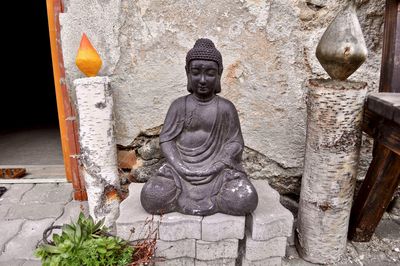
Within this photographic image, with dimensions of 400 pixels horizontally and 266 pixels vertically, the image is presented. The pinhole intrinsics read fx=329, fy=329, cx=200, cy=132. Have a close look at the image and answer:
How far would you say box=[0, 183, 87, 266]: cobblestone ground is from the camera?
2232mm

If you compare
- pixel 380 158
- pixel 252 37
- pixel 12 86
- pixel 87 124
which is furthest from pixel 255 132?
pixel 12 86

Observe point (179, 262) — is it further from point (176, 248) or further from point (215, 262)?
point (215, 262)

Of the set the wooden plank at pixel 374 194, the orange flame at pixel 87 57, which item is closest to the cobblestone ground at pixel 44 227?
the wooden plank at pixel 374 194

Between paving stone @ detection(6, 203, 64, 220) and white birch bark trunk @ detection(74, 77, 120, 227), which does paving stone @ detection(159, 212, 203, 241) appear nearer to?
white birch bark trunk @ detection(74, 77, 120, 227)

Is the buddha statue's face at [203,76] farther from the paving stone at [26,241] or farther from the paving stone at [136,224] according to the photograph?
the paving stone at [26,241]

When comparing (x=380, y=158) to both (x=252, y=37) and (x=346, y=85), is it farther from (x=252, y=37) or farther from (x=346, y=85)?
(x=252, y=37)

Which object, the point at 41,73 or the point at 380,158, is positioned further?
the point at 41,73

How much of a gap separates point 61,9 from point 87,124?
36.0 inches

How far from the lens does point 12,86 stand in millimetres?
7844

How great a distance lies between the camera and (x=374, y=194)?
2.23 meters

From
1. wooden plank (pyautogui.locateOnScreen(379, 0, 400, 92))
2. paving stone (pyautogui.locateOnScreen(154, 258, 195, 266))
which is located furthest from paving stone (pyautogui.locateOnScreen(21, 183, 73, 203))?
wooden plank (pyautogui.locateOnScreen(379, 0, 400, 92))

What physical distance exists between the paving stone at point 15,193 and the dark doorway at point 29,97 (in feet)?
2.16

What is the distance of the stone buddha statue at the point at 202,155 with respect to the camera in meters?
1.94

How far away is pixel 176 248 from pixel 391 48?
6.62 ft
